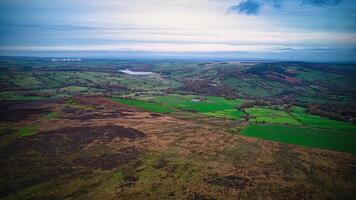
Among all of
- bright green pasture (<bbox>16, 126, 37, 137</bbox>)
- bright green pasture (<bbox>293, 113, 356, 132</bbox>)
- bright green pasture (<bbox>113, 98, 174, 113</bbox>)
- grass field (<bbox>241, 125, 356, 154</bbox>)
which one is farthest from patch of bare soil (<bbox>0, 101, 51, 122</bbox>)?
bright green pasture (<bbox>293, 113, 356, 132</bbox>)

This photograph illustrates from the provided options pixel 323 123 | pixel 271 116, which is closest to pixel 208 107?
pixel 271 116

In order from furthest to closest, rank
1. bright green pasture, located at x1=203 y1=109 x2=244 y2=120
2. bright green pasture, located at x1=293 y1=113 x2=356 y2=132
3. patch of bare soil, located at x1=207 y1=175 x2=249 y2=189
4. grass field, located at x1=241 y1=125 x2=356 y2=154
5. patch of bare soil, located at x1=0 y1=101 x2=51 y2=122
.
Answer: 1. bright green pasture, located at x1=203 y1=109 x2=244 y2=120
2. patch of bare soil, located at x1=0 y1=101 x2=51 y2=122
3. bright green pasture, located at x1=293 y1=113 x2=356 y2=132
4. grass field, located at x1=241 y1=125 x2=356 y2=154
5. patch of bare soil, located at x1=207 y1=175 x2=249 y2=189

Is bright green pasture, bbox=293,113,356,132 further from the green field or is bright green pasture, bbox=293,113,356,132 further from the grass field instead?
the green field

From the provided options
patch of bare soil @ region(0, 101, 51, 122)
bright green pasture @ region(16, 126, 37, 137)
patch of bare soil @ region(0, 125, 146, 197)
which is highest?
patch of bare soil @ region(0, 101, 51, 122)

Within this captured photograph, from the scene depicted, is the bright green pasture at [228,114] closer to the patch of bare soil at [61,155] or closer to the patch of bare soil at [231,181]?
the patch of bare soil at [61,155]

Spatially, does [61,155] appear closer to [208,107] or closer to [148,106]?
[148,106]

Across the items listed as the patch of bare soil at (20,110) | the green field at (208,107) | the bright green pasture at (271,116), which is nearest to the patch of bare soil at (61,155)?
the patch of bare soil at (20,110)

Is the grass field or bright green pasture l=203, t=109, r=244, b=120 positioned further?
bright green pasture l=203, t=109, r=244, b=120

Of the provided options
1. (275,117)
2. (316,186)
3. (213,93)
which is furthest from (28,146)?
(213,93)
